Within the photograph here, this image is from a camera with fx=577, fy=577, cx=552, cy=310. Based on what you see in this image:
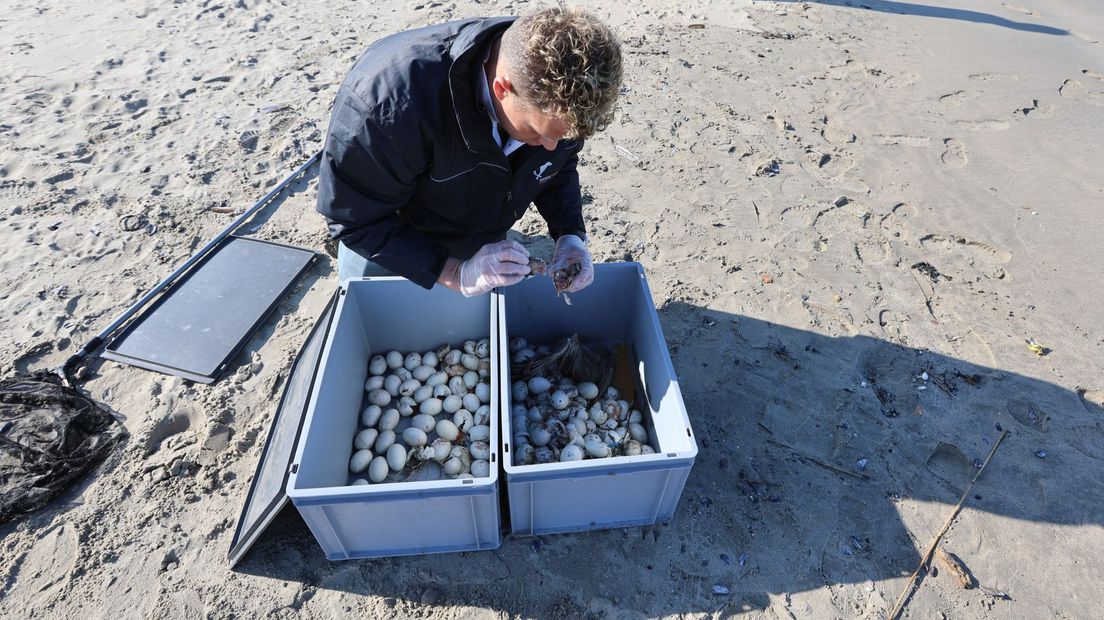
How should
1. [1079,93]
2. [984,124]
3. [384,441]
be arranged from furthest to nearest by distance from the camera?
[1079,93] < [984,124] < [384,441]

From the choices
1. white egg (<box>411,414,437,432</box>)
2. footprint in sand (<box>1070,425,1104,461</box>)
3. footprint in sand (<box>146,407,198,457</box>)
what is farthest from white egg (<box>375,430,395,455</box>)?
footprint in sand (<box>1070,425,1104,461</box>)

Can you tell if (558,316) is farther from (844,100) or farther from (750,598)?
(844,100)

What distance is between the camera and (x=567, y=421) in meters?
2.46

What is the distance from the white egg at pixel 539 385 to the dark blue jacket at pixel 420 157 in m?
0.70

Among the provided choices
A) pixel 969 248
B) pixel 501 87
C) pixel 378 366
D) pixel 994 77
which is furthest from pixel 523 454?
pixel 994 77

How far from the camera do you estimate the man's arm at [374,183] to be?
1688 millimetres

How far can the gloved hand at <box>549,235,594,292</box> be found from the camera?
7.76 feet

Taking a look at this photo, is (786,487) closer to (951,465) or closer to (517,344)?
(951,465)

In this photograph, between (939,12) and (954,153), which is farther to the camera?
(939,12)

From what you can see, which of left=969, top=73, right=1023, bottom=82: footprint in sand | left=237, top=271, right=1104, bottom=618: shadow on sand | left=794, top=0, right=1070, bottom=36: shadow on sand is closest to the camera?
left=237, top=271, right=1104, bottom=618: shadow on sand

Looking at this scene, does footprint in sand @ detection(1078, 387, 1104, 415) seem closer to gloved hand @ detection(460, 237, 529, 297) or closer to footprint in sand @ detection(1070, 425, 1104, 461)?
footprint in sand @ detection(1070, 425, 1104, 461)

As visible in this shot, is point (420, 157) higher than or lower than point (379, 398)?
higher

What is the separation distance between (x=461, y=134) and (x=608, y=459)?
1.14 meters

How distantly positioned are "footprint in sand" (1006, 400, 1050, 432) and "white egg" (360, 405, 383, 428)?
3006 millimetres
